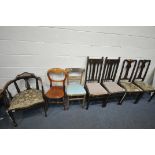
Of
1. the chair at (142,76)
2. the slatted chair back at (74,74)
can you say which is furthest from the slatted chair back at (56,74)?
the chair at (142,76)

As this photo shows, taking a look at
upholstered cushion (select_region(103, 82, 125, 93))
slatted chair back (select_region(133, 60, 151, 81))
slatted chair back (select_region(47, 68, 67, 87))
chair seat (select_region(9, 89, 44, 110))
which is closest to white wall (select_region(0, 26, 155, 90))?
slatted chair back (select_region(47, 68, 67, 87))

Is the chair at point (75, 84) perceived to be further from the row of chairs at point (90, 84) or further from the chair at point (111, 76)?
the chair at point (111, 76)

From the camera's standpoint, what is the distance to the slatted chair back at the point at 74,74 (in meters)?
2.17

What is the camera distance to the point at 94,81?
7.94ft

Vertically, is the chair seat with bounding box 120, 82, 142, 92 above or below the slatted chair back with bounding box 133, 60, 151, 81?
below

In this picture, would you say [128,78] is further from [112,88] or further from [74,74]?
[74,74]

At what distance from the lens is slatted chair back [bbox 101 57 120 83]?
224 centimetres

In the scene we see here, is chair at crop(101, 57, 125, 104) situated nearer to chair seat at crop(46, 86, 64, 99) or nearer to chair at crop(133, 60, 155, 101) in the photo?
chair at crop(133, 60, 155, 101)

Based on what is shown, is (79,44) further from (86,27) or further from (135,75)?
(135,75)

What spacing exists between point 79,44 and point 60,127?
4.95ft

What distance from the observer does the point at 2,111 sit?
6.90ft
